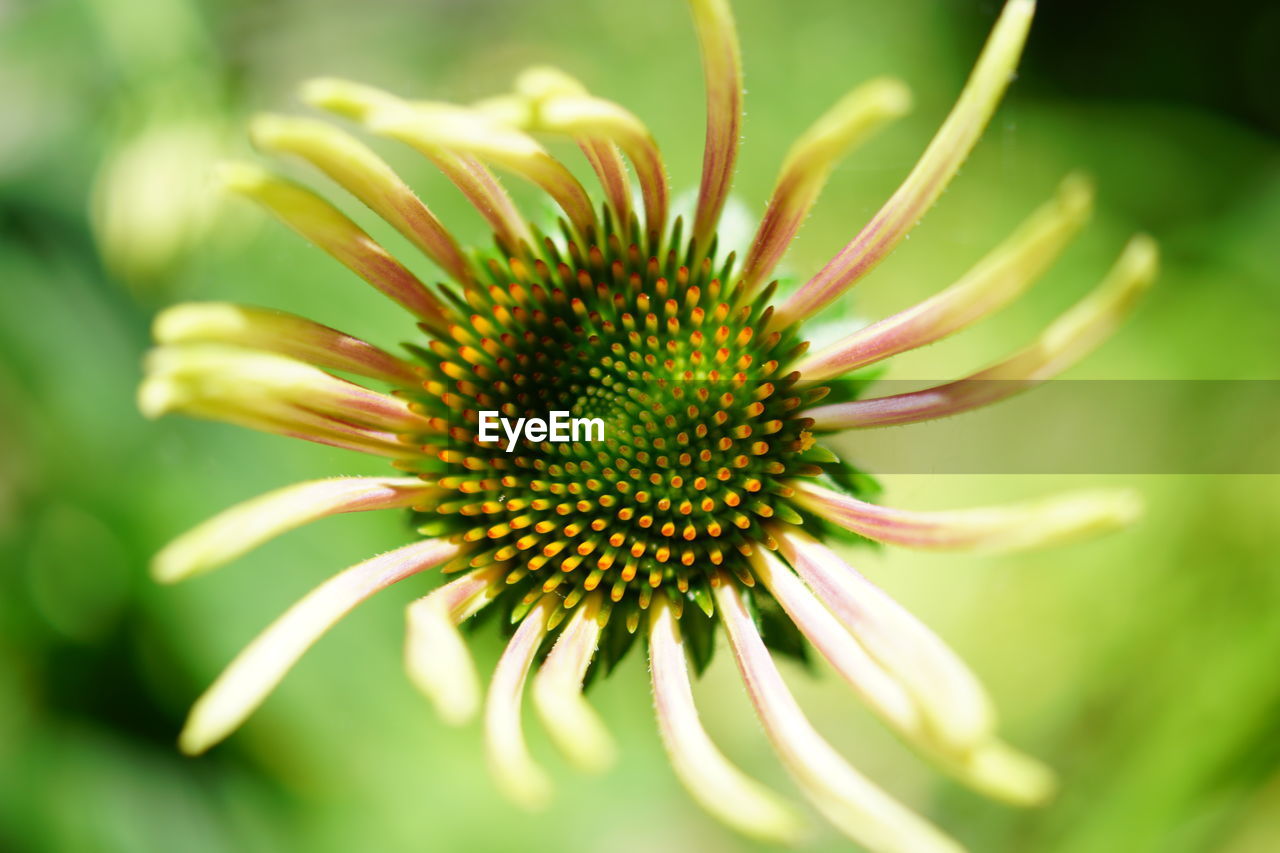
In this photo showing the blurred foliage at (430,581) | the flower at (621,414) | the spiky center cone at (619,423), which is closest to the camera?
the flower at (621,414)

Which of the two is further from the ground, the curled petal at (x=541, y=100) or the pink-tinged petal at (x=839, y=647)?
the curled petal at (x=541, y=100)

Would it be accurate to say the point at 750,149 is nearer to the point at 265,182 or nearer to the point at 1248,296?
the point at 1248,296

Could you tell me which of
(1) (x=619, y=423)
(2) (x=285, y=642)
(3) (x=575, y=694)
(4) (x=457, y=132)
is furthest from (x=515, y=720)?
(4) (x=457, y=132)

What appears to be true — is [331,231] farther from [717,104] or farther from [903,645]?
[903,645]

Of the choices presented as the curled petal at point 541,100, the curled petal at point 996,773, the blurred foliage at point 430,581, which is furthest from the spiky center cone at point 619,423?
the blurred foliage at point 430,581

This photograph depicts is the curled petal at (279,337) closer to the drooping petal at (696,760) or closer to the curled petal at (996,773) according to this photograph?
the drooping petal at (696,760)

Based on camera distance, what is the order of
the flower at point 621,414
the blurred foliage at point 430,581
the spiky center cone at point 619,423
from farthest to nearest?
the blurred foliage at point 430,581 < the spiky center cone at point 619,423 < the flower at point 621,414

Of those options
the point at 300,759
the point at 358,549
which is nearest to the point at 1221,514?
the point at 358,549
